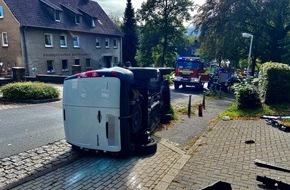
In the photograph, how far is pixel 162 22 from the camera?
4356 cm

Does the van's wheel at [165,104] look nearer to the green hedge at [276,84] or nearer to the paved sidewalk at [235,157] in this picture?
the paved sidewalk at [235,157]

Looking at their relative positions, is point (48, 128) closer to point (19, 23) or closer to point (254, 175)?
point (254, 175)

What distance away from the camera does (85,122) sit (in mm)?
5598

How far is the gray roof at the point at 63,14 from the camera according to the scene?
87.3 ft

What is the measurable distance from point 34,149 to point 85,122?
5.51 feet

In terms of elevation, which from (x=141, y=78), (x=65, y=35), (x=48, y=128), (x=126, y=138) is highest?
(x=65, y=35)

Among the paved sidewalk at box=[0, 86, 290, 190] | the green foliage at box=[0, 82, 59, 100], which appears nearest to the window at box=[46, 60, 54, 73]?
the green foliage at box=[0, 82, 59, 100]

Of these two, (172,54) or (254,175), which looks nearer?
(254,175)

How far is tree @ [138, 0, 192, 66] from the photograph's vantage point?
43031 millimetres

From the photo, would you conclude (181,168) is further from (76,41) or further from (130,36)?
(130,36)

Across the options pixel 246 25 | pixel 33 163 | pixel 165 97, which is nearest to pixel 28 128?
pixel 33 163

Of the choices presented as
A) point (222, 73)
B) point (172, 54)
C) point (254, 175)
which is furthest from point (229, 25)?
point (172, 54)

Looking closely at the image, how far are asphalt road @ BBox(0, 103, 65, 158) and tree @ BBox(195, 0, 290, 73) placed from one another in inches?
753

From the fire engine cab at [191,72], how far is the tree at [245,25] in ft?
14.2
